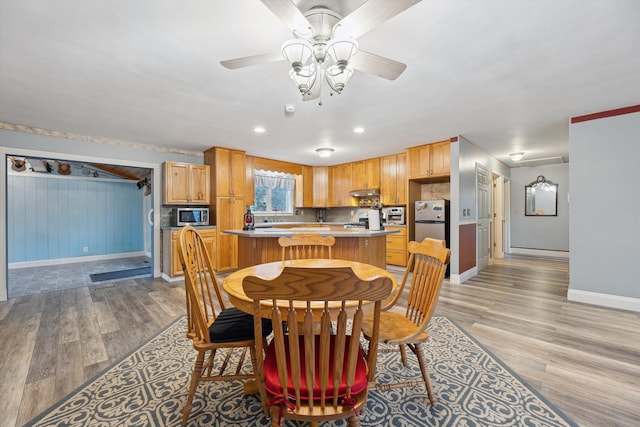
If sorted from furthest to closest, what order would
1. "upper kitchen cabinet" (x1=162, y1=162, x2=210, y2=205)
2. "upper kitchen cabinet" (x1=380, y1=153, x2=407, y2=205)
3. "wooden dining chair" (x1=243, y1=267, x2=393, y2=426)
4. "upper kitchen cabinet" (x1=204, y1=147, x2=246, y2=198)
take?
"upper kitchen cabinet" (x1=380, y1=153, x2=407, y2=205), "upper kitchen cabinet" (x1=204, y1=147, x2=246, y2=198), "upper kitchen cabinet" (x1=162, y1=162, x2=210, y2=205), "wooden dining chair" (x1=243, y1=267, x2=393, y2=426)

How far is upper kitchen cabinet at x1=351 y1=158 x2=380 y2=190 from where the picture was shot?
240 inches

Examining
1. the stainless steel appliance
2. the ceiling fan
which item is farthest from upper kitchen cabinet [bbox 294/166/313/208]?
the ceiling fan

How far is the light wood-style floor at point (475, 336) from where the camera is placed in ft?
5.61

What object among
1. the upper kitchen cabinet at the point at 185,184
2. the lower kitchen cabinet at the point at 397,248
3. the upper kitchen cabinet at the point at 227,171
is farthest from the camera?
the lower kitchen cabinet at the point at 397,248

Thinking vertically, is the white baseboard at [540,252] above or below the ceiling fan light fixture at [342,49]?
below

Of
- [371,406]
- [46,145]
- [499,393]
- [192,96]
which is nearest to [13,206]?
[46,145]

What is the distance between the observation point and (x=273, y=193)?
680cm

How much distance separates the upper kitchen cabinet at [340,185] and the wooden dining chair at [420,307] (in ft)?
16.1

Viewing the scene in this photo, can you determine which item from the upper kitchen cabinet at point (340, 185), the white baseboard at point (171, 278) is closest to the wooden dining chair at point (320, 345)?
the white baseboard at point (171, 278)

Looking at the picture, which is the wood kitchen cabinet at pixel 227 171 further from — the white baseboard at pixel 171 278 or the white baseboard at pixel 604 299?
the white baseboard at pixel 604 299

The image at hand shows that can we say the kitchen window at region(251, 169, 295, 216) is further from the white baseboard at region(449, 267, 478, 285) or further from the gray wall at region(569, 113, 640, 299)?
the gray wall at region(569, 113, 640, 299)

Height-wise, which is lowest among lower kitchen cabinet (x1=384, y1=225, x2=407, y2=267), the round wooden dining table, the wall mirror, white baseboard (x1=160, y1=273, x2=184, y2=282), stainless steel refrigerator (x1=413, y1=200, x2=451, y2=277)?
white baseboard (x1=160, y1=273, x2=184, y2=282)

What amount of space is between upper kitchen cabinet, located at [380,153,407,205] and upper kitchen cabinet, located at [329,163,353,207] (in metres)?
0.93

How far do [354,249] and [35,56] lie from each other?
11.3 feet
